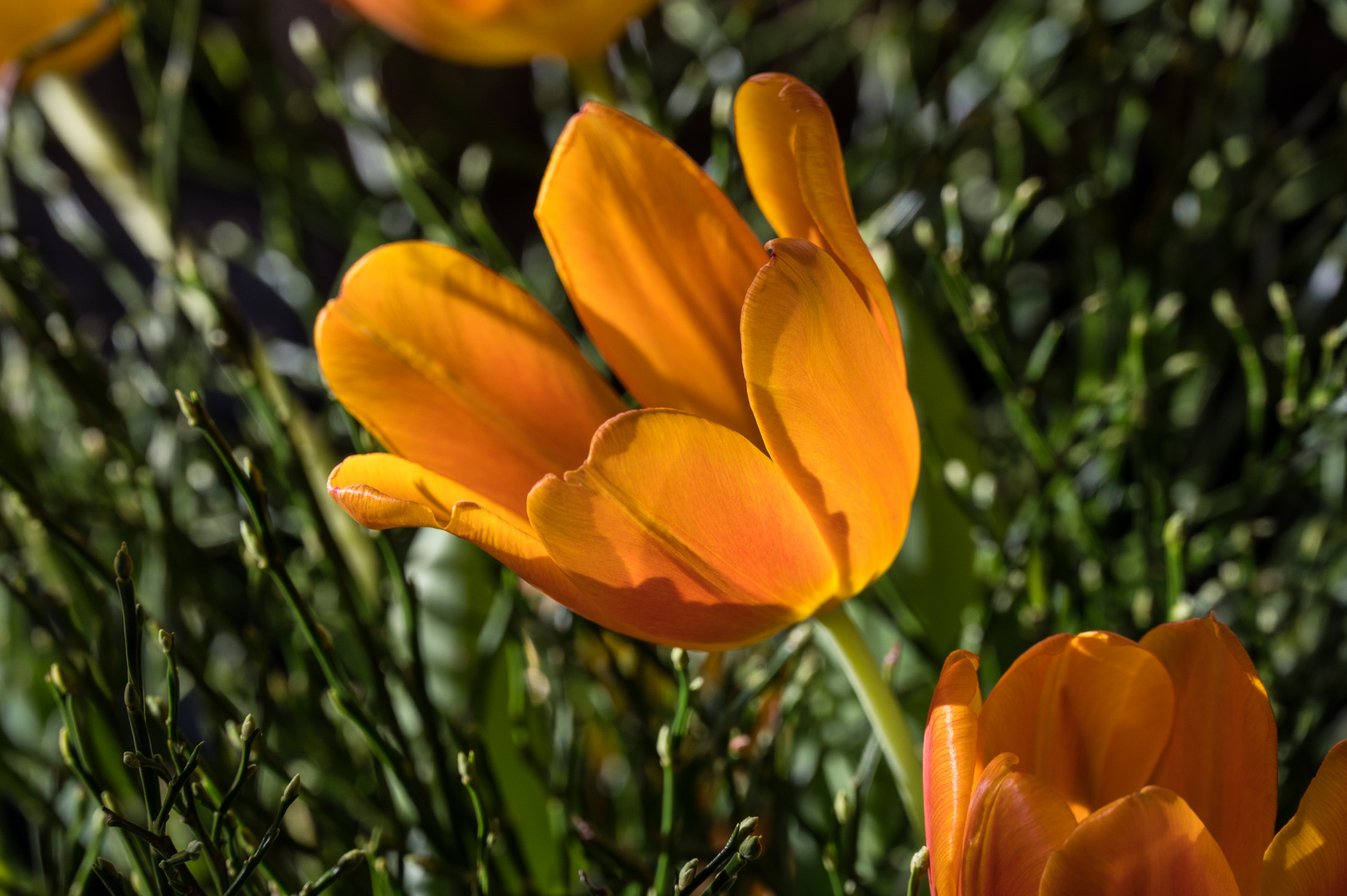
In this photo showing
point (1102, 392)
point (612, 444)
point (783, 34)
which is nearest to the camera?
point (612, 444)

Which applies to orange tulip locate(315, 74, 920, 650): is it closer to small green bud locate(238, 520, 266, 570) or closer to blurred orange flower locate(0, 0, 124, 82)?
small green bud locate(238, 520, 266, 570)

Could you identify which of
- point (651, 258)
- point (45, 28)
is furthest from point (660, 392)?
point (45, 28)

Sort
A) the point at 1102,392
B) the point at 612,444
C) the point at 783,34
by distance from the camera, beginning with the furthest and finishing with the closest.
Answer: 1. the point at 783,34
2. the point at 1102,392
3. the point at 612,444

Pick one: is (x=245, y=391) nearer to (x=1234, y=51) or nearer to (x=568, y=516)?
(x=568, y=516)

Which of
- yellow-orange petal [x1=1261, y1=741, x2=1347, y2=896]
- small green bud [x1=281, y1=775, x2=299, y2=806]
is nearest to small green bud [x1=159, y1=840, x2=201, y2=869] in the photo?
small green bud [x1=281, y1=775, x2=299, y2=806]

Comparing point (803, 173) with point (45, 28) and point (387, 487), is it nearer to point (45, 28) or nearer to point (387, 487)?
point (387, 487)

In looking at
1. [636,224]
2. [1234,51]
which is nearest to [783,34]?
[1234,51]

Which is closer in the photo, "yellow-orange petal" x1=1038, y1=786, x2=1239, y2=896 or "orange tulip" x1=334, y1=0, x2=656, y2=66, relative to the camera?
"yellow-orange petal" x1=1038, y1=786, x2=1239, y2=896
